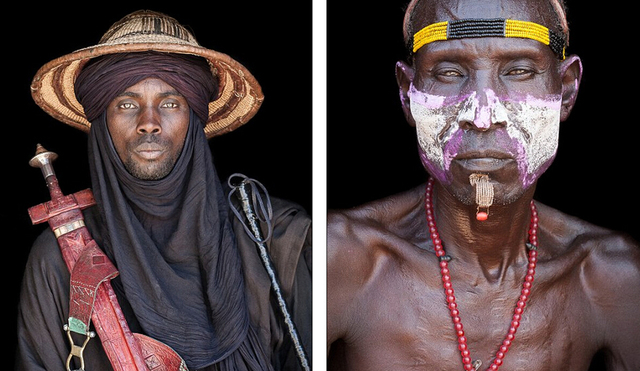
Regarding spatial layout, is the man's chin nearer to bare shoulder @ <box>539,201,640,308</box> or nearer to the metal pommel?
the metal pommel

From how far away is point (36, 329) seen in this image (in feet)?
15.0

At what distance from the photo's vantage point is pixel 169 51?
463cm

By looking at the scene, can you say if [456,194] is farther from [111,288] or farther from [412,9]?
[111,288]

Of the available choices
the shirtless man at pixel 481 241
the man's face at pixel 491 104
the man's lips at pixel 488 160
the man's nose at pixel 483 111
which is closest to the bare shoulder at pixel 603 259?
the shirtless man at pixel 481 241

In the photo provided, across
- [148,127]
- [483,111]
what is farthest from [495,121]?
[148,127]

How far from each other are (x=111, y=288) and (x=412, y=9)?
4.93 feet

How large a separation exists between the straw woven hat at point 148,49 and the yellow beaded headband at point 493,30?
792 mm

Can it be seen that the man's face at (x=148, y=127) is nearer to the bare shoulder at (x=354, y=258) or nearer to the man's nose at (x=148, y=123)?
the man's nose at (x=148, y=123)

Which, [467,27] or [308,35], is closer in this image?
[467,27]

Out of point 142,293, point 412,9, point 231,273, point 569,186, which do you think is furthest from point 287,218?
point 569,186

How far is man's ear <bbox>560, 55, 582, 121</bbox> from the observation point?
4.55 m

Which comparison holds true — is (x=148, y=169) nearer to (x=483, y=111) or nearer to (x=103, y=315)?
(x=103, y=315)

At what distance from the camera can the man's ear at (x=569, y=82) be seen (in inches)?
179

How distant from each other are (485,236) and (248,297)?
0.91 m
